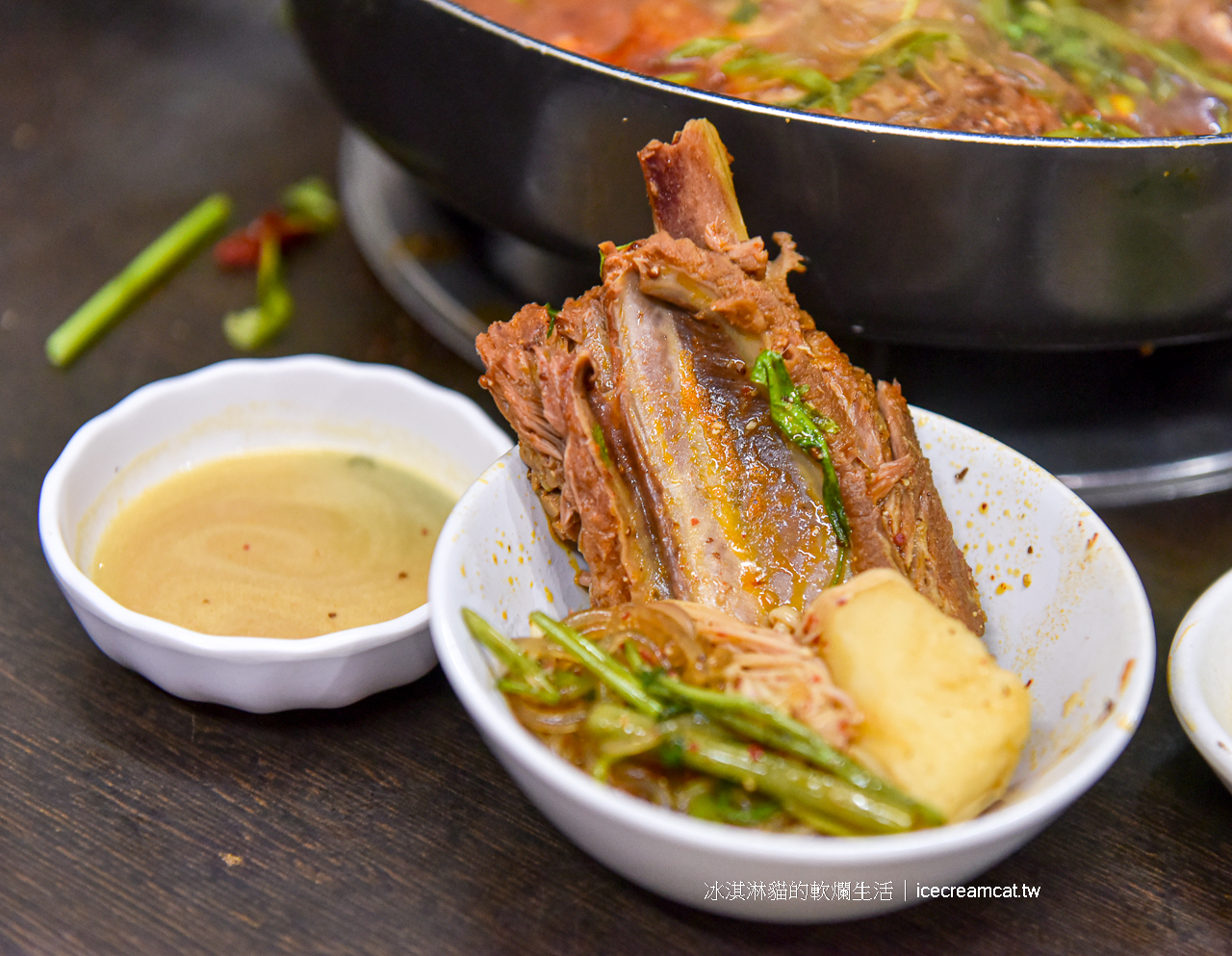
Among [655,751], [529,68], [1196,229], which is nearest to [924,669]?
[655,751]

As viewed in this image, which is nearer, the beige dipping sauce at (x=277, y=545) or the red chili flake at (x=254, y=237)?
the beige dipping sauce at (x=277, y=545)

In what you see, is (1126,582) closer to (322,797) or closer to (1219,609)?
(1219,609)

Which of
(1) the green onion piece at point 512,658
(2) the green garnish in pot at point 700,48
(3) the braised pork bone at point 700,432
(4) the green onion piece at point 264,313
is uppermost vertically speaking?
(2) the green garnish in pot at point 700,48

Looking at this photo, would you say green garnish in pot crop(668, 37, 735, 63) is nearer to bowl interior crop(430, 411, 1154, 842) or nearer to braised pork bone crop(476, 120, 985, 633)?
braised pork bone crop(476, 120, 985, 633)

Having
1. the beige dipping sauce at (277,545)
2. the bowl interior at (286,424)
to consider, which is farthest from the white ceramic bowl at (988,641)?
the bowl interior at (286,424)

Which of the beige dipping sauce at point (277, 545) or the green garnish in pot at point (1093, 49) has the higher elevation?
the green garnish in pot at point (1093, 49)

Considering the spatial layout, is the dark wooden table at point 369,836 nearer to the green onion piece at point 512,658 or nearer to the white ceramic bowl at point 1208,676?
the white ceramic bowl at point 1208,676
